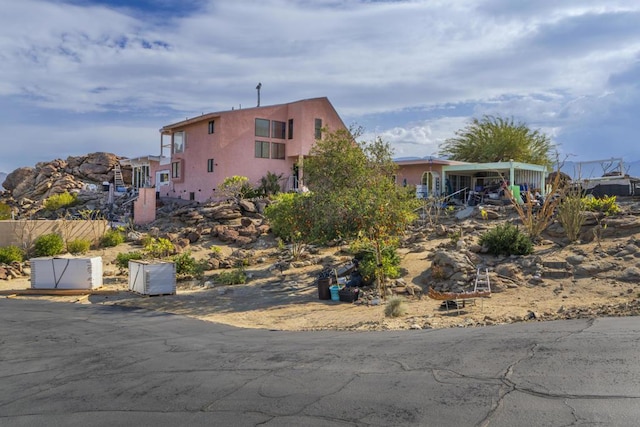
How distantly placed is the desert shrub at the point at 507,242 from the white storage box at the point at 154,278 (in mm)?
11095

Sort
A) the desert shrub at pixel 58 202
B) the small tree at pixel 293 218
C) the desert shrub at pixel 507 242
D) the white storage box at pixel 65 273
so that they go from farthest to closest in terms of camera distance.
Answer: the desert shrub at pixel 58 202 → the white storage box at pixel 65 273 → the small tree at pixel 293 218 → the desert shrub at pixel 507 242

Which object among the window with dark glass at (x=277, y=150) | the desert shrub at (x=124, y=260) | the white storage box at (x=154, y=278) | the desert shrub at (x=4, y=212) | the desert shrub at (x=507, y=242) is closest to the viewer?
the white storage box at (x=154, y=278)

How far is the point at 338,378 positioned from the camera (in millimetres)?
7914

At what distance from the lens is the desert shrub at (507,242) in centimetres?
1956

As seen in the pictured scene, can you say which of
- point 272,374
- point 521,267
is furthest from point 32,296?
point 521,267

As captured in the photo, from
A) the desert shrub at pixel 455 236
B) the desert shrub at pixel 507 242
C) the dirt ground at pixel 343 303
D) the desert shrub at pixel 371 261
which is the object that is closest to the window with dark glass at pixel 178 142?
the dirt ground at pixel 343 303

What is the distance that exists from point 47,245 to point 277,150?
19515mm

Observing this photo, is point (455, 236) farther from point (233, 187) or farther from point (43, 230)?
point (43, 230)

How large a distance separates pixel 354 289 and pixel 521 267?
5470 mm

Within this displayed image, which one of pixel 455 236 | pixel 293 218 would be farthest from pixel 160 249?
pixel 455 236

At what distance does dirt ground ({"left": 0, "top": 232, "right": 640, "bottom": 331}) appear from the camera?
13367mm

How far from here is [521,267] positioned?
18297mm

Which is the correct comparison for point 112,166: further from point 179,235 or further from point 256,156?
point 179,235

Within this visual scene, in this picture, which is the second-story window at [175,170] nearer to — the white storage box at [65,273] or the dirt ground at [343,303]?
the dirt ground at [343,303]
